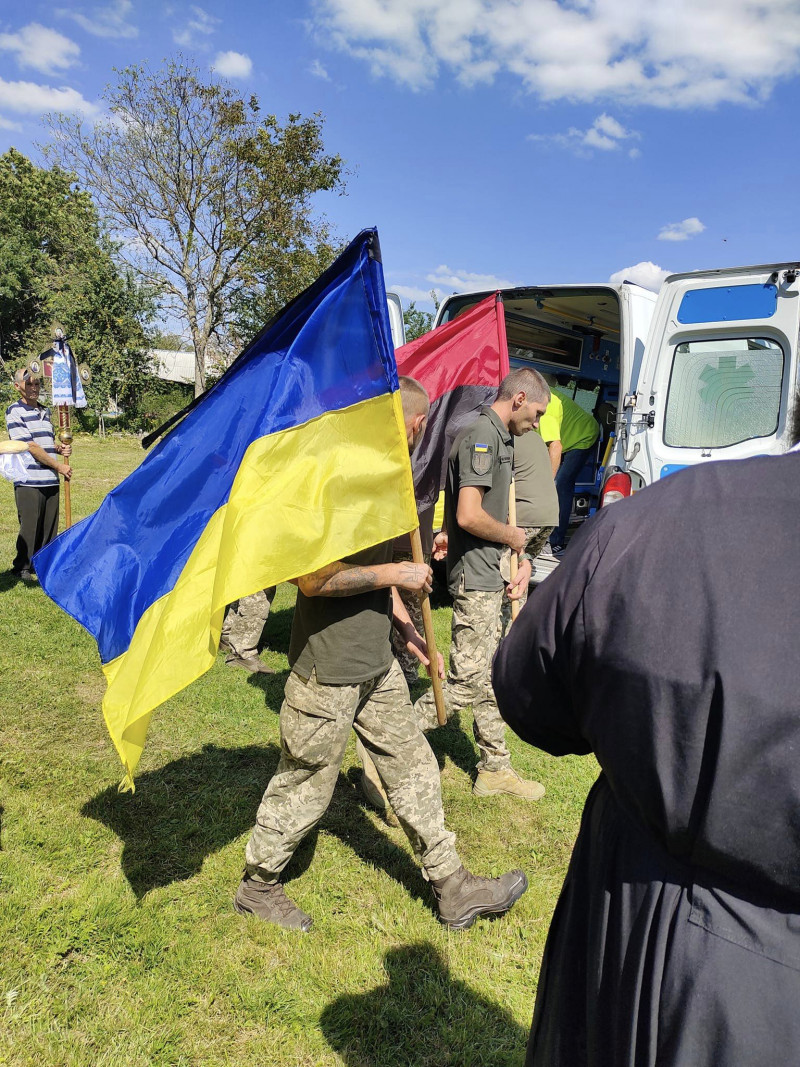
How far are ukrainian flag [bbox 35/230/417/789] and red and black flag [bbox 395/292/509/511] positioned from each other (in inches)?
74.4

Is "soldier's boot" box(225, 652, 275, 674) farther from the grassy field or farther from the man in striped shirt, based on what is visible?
the man in striped shirt

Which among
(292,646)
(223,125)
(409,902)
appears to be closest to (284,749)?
(292,646)

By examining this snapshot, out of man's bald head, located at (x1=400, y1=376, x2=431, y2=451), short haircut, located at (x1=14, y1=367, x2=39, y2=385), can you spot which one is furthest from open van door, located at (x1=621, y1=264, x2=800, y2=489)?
short haircut, located at (x1=14, y1=367, x2=39, y2=385)

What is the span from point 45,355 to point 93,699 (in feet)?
11.5

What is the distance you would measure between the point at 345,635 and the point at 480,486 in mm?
1277

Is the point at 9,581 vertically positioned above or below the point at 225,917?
above

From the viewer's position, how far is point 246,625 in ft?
17.8

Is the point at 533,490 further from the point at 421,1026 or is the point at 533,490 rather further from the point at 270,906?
the point at 421,1026

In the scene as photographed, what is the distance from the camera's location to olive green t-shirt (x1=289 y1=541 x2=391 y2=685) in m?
2.77

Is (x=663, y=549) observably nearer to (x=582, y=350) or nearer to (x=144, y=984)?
(x=144, y=984)

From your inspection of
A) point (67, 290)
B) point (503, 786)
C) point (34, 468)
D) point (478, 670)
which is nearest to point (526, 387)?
point (478, 670)

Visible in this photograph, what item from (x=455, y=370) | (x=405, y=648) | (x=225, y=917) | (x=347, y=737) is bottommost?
(x=225, y=917)

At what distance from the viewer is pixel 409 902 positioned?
3125mm

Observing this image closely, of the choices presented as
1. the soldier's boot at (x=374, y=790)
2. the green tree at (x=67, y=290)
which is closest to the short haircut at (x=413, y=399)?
the soldier's boot at (x=374, y=790)
